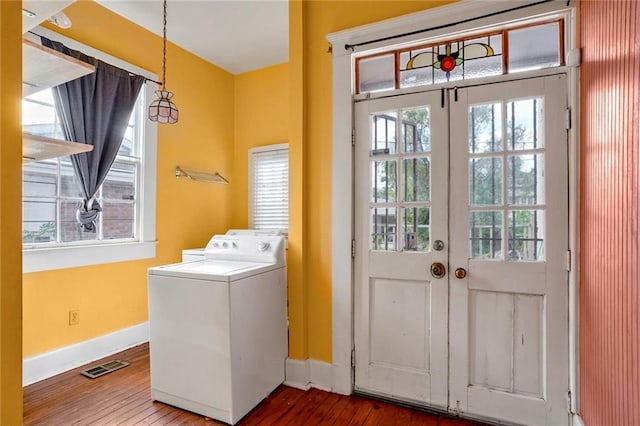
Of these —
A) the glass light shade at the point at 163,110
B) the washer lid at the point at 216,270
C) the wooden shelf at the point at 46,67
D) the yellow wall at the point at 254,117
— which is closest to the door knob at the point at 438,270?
the washer lid at the point at 216,270

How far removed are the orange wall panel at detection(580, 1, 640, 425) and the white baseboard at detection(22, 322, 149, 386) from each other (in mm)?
3351

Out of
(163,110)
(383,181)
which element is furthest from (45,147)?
(383,181)

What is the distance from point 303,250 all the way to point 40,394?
1.99m

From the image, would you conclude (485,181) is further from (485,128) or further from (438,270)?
(438,270)

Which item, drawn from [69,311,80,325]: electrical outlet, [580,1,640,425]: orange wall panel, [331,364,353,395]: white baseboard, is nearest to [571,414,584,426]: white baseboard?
[580,1,640,425]: orange wall panel

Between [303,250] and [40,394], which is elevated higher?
[303,250]

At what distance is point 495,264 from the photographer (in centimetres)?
200

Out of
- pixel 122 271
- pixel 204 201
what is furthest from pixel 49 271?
pixel 204 201

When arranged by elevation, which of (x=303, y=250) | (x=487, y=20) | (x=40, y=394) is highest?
(x=487, y=20)

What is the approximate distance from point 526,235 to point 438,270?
52 centimetres

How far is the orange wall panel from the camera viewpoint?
3.93 ft

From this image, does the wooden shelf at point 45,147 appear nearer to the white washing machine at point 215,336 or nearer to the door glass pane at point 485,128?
the white washing machine at point 215,336

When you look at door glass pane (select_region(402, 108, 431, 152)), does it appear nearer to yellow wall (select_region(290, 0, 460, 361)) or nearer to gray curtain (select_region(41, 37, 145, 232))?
yellow wall (select_region(290, 0, 460, 361))

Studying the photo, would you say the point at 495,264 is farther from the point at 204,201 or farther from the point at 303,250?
the point at 204,201
